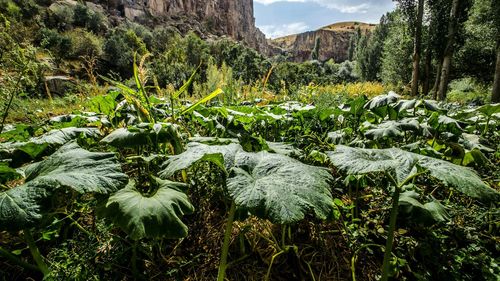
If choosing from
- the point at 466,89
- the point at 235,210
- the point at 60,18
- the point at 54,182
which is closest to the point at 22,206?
the point at 54,182

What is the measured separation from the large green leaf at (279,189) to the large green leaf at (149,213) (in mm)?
183

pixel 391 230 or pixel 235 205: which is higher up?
pixel 235 205

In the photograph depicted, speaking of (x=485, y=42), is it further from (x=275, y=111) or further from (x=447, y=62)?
(x=275, y=111)

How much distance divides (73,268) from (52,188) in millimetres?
454

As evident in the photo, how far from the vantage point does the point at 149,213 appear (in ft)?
2.31

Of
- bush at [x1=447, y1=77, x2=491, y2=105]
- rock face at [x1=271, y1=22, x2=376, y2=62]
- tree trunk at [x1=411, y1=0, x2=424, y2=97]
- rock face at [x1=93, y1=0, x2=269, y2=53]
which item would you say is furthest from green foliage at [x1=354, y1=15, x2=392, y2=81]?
rock face at [x1=271, y1=22, x2=376, y2=62]

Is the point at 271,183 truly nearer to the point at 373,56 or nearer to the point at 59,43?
the point at 59,43

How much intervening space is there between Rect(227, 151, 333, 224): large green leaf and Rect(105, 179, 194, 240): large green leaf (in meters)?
0.18

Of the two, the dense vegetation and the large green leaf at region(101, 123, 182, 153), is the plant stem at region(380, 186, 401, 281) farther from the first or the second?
the large green leaf at region(101, 123, 182, 153)

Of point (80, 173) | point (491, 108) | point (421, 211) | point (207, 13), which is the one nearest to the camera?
point (80, 173)

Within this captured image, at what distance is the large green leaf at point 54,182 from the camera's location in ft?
2.20

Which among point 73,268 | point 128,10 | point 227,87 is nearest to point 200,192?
point 73,268

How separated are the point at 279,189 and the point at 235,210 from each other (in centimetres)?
23

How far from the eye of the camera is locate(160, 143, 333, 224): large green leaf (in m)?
0.69
